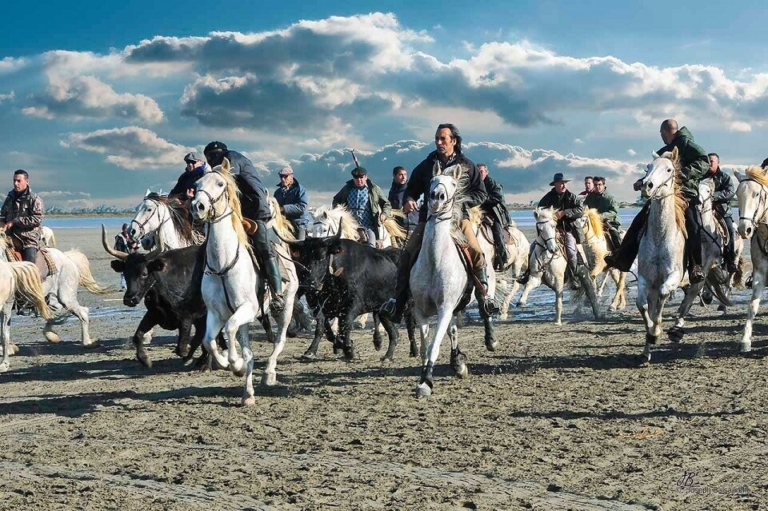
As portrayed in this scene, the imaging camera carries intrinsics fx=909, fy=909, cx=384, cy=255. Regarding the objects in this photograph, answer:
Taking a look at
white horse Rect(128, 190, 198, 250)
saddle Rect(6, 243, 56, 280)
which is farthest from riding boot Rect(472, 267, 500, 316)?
saddle Rect(6, 243, 56, 280)

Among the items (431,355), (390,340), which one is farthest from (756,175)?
(431,355)

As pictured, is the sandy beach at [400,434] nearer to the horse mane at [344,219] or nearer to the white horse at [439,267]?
the white horse at [439,267]

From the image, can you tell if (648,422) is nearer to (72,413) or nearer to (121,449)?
(121,449)

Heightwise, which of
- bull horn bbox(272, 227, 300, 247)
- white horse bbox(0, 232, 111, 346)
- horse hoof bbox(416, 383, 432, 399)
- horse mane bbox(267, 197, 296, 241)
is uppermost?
horse mane bbox(267, 197, 296, 241)

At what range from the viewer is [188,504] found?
5.72 metres

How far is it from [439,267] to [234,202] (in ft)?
6.95

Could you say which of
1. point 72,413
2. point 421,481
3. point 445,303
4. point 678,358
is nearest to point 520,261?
point 678,358

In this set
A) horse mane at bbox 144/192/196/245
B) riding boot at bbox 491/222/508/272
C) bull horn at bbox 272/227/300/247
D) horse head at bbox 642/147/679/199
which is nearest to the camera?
bull horn at bbox 272/227/300/247

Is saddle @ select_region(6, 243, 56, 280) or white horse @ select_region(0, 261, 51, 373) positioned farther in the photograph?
saddle @ select_region(6, 243, 56, 280)

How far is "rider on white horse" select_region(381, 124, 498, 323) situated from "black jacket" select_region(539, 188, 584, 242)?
736 centimetres

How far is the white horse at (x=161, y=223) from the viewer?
1257 centimetres

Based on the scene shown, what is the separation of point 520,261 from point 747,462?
1344cm

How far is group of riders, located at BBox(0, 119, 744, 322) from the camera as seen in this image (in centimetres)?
941

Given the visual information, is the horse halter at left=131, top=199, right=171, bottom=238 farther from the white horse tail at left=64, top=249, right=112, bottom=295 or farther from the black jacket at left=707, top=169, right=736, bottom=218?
the black jacket at left=707, top=169, right=736, bottom=218
